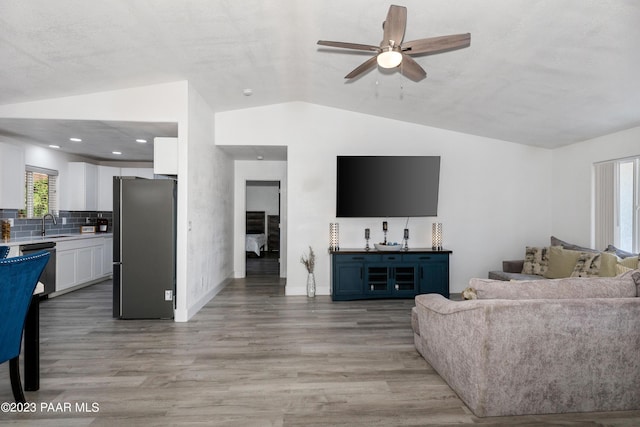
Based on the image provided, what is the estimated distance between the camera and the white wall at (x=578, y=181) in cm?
446

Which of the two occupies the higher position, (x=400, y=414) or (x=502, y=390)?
(x=502, y=390)

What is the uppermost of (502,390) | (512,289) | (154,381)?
(512,289)

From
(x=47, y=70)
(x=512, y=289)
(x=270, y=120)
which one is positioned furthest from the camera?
(x=270, y=120)

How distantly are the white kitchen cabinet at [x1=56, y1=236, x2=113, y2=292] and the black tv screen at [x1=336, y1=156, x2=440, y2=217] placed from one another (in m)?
4.41

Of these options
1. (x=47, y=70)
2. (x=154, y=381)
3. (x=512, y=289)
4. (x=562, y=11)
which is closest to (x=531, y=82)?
(x=562, y=11)

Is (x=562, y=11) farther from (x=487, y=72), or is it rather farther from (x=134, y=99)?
(x=134, y=99)

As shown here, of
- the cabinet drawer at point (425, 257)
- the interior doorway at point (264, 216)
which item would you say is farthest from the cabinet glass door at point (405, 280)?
the interior doorway at point (264, 216)

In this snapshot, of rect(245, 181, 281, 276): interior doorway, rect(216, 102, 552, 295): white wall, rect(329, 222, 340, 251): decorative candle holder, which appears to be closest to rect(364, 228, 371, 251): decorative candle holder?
rect(216, 102, 552, 295): white wall

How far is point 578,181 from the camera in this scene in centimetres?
505

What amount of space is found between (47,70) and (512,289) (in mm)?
4679

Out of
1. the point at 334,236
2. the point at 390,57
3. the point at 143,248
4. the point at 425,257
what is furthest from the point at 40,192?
the point at 425,257

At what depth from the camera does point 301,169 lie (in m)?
5.41

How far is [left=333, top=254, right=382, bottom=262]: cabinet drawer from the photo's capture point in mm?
5031

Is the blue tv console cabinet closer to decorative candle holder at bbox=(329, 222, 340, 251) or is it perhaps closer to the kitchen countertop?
decorative candle holder at bbox=(329, 222, 340, 251)
